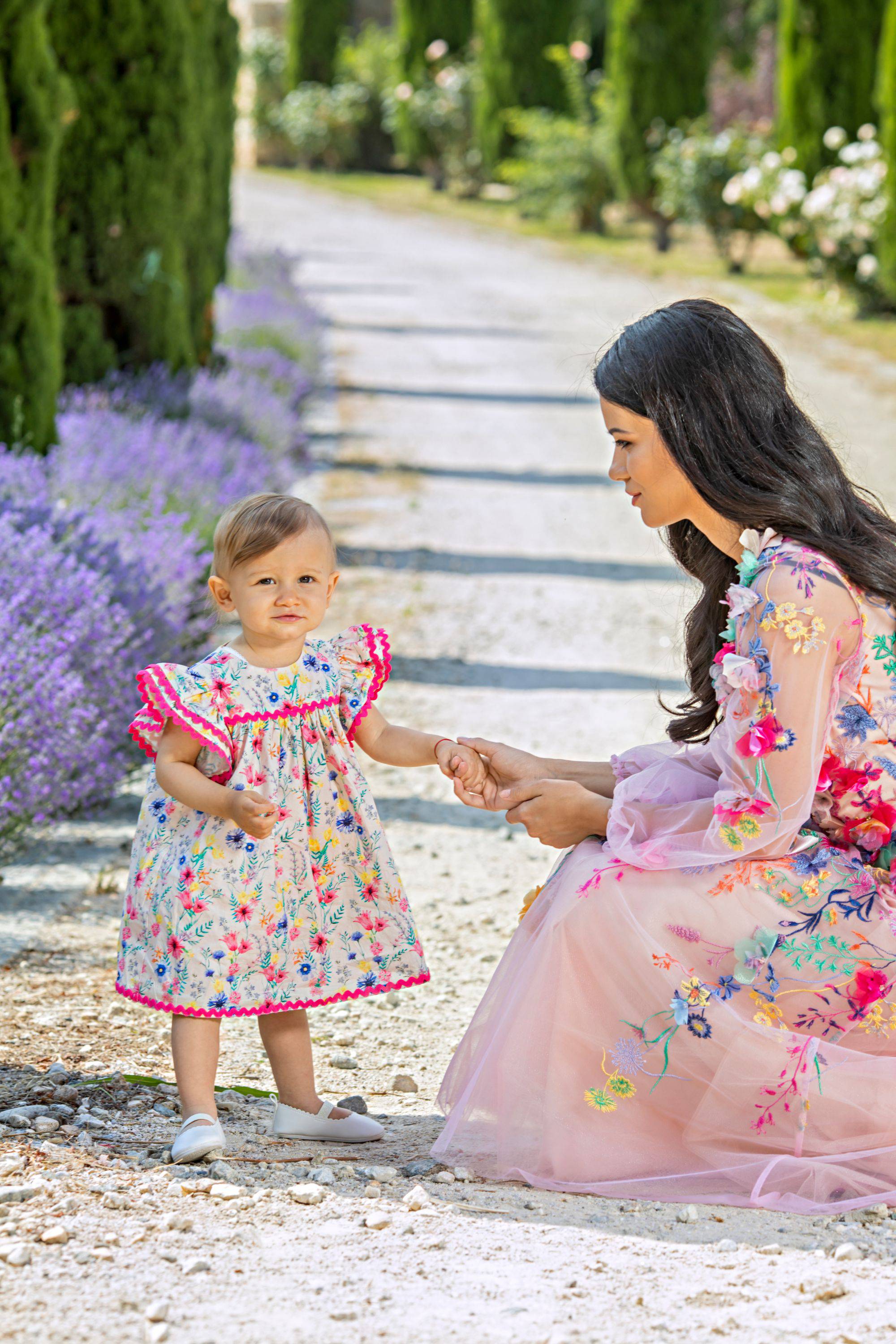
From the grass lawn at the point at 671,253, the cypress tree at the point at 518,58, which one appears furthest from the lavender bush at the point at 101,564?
the cypress tree at the point at 518,58

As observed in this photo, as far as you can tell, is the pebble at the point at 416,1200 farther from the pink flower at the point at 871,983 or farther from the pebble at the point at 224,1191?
the pink flower at the point at 871,983

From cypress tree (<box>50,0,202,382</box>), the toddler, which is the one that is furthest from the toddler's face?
cypress tree (<box>50,0,202,382</box>)

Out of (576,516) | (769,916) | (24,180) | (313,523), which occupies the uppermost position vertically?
(24,180)

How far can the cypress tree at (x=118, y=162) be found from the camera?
7531mm

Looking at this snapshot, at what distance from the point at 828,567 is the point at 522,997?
88cm

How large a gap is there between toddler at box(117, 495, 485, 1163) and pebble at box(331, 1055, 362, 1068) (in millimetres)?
444

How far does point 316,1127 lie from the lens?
2.78 metres

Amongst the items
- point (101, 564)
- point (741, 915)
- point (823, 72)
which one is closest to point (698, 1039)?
point (741, 915)

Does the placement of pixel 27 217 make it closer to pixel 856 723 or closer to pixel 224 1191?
pixel 856 723

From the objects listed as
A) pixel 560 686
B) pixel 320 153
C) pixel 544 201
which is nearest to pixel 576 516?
pixel 560 686

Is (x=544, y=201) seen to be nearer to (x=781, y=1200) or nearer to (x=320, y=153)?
(x=320, y=153)

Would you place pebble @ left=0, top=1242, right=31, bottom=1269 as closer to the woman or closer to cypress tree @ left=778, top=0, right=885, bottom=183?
the woman

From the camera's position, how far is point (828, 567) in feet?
8.42

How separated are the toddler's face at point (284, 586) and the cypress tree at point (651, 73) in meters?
18.7
